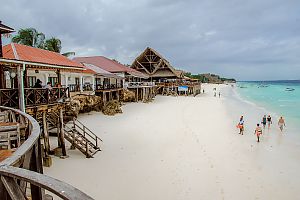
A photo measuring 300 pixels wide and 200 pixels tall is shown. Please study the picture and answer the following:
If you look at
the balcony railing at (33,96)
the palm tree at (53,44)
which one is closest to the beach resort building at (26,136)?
the balcony railing at (33,96)

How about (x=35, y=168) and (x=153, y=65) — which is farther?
(x=153, y=65)

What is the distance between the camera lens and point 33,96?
388 inches

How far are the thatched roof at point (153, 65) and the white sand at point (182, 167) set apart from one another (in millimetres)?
30506

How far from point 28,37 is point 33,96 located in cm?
2242

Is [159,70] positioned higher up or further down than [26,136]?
higher up

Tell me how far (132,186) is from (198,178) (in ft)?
9.06

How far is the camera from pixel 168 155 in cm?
1211

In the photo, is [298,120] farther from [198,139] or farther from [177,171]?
[177,171]

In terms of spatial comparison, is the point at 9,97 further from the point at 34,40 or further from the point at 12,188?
the point at 34,40

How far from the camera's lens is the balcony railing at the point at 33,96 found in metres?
9.11

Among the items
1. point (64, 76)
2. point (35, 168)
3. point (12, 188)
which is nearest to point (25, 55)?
point (64, 76)

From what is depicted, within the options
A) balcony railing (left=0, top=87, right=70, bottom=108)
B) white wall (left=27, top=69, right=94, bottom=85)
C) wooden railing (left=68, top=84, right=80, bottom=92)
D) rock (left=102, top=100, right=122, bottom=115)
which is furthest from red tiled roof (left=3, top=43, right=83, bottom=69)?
rock (left=102, top=100, right=122, bottom=115)

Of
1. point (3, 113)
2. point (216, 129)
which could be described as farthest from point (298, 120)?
point (3, 113)

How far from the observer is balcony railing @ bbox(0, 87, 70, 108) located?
911 centimetres
